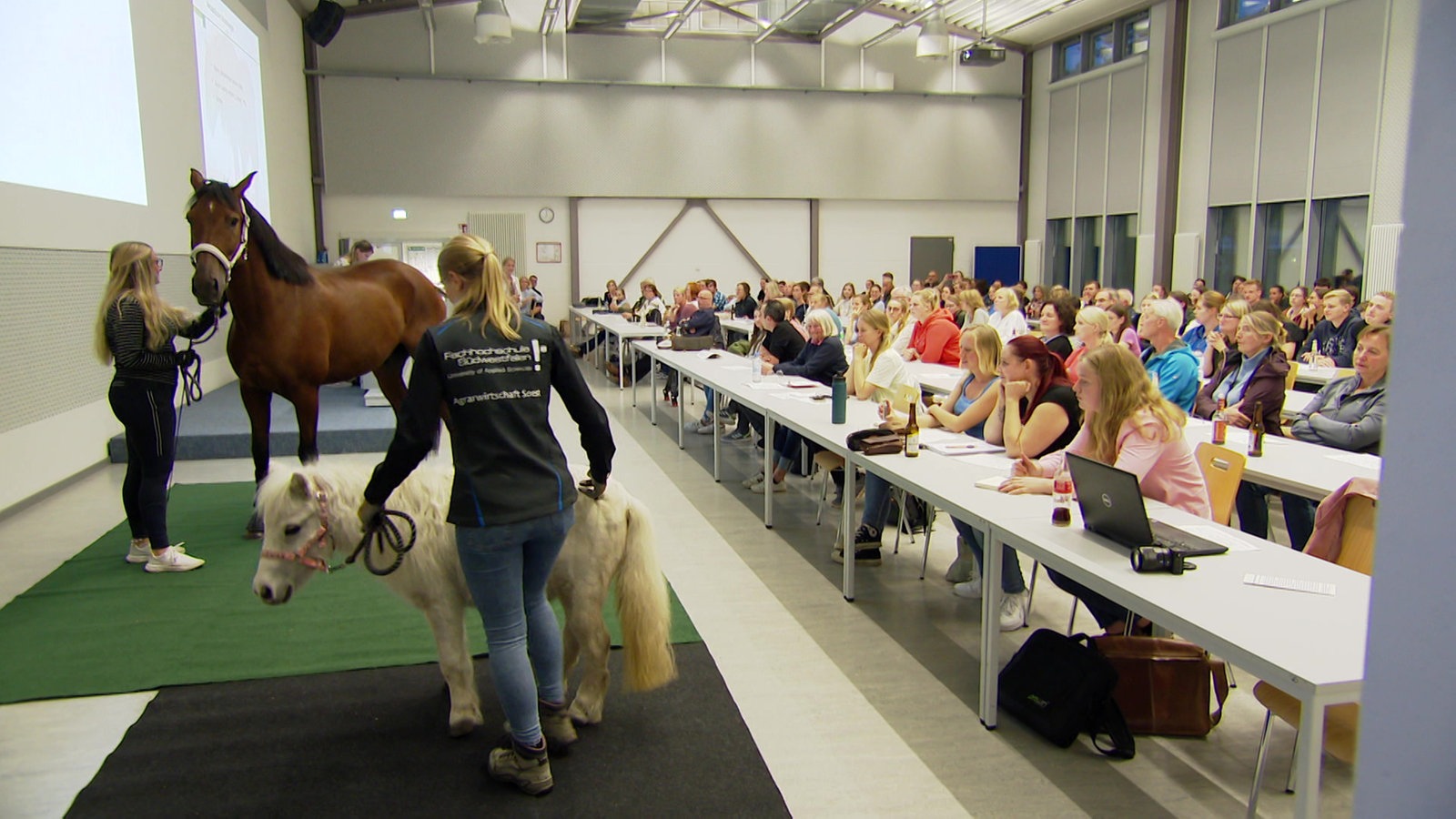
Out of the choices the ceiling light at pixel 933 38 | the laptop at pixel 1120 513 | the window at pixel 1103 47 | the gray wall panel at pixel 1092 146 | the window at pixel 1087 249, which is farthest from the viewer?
the window at pixel 1087 249

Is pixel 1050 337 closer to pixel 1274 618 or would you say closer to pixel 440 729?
pixel 1274 618

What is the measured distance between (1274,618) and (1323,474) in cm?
184

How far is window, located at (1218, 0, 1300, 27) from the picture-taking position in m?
11.9

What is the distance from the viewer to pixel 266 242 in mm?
4477

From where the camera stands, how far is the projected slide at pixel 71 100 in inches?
203

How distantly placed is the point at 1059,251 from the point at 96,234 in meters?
14.6

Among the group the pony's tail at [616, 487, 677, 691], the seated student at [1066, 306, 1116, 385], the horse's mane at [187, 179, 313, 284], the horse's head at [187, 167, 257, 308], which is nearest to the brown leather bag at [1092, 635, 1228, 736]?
the pony's tail at [616, 487, 677, 691]

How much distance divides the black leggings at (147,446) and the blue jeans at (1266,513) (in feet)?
15.0

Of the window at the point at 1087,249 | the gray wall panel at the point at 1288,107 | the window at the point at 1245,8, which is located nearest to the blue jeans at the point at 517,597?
the gray wall panel at the point at 1288,107

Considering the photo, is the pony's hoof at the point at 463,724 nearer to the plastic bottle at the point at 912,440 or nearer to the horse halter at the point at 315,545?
the horse halter at the point at 315,545

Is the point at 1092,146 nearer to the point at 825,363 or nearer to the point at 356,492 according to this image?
the point at 825,363

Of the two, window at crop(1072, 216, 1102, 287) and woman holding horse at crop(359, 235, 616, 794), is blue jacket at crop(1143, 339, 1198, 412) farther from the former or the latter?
window at crop(1072, 216, 1102, 287)

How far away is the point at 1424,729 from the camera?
0.70 meters

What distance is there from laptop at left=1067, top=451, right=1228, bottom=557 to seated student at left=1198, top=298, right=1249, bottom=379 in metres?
2.96
